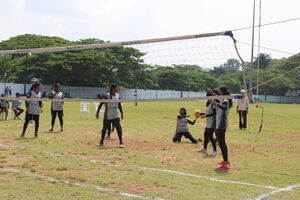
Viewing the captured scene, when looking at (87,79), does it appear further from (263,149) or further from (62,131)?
(263,149)

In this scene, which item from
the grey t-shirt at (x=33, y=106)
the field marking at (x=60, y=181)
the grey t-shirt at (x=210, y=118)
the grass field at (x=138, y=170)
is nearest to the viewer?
the field marking at (x=60, y=181)

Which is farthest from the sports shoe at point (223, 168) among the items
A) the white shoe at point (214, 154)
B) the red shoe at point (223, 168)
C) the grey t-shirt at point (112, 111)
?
the grey t-shirt at point (112, 111)

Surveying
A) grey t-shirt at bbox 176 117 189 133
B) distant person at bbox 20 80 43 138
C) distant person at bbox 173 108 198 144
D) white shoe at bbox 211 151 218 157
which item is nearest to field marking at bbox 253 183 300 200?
white shoe at bbox 211 151 218 157

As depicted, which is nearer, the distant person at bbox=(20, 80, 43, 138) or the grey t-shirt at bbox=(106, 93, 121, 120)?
the grey t-shirt at bbox=(106, 93, 121, 120)

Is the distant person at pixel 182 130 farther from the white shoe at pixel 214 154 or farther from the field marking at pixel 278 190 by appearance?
the field marking at pixel 278 190

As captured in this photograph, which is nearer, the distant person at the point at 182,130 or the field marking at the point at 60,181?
the field marking at the point at 60,181

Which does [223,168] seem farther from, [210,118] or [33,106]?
[33,106]

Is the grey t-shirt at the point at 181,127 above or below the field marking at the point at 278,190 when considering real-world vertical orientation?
above

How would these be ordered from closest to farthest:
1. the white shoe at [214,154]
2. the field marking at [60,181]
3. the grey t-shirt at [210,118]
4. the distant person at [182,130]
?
the field marking at [60,181], the white shoe at [214,154], the grey t-shirt at [210,118], the distant person at [182,130]

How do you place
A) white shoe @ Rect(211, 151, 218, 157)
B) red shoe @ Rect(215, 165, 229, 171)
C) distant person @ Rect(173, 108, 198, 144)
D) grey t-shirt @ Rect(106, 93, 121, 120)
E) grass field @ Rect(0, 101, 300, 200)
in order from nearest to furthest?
grass field @ Rect(0, 101, 300, 200) < red shoe @ Rect(215, 165, 229, 171) < white shoe @ Rect(211, 151, 218, 157) < grey t-shirt @ Rect(106, 93, 121, 120) < distant person @ Rect(173, 108, 198, 144)

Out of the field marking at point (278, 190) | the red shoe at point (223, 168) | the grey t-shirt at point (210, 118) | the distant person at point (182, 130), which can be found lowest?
the field marking at point (278, 190)

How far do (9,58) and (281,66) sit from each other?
4945 cm

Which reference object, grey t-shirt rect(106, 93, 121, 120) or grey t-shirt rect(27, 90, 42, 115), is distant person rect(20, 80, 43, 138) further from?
grey t-shirt rect(106, 93, 121, 120)

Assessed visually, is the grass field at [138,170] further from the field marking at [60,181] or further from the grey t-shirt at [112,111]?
the grey t-shirt at [112,111]
